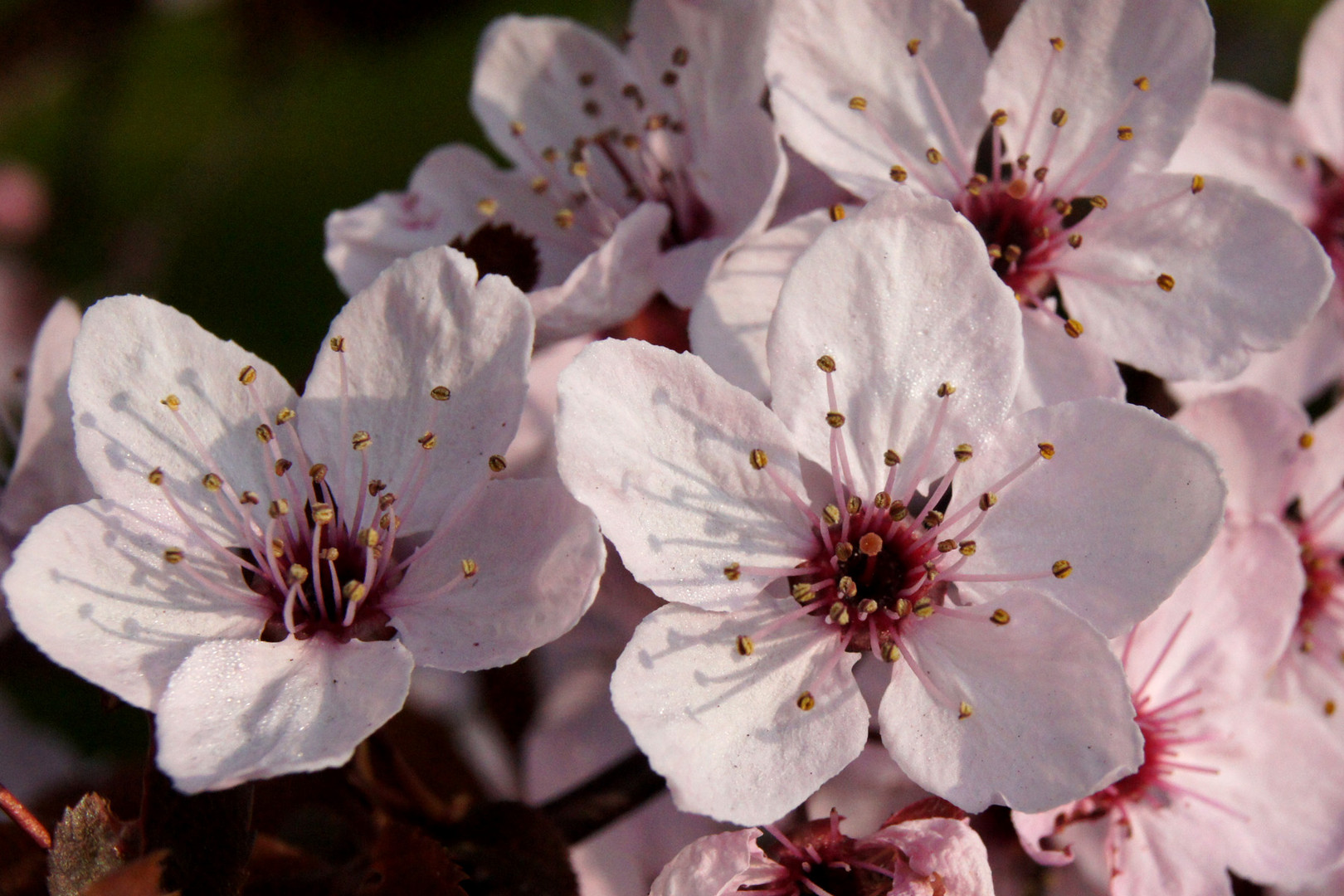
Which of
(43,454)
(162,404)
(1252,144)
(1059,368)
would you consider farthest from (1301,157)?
(43,454)

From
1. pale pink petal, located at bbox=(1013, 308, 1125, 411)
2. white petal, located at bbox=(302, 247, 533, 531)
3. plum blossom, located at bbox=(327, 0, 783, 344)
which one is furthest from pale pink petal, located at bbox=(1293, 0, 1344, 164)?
white petal, located at bbox=(302, 247, 533, 531)

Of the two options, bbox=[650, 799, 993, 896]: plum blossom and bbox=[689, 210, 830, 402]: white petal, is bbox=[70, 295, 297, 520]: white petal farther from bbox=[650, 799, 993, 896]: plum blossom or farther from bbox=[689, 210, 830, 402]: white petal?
bbox=[650, 799, 993, 896]: plum blossom

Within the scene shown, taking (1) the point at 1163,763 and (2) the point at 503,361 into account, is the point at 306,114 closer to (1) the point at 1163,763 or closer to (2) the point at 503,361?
(2) the point at 503,361

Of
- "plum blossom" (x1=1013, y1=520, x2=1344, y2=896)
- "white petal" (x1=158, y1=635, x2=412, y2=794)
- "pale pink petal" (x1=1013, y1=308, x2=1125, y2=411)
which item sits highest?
"pale pink petal" (x1=1013, y1=308, x2=1125, y2=411)

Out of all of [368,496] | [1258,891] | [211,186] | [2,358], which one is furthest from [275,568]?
[2,358]

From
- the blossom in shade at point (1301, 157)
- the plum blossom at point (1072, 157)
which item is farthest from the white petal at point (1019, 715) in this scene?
the blossom in shade at point (1301, 157)

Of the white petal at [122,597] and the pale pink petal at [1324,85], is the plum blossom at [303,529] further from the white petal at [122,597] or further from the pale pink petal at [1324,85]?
the pale pink petal at [1324,85]
